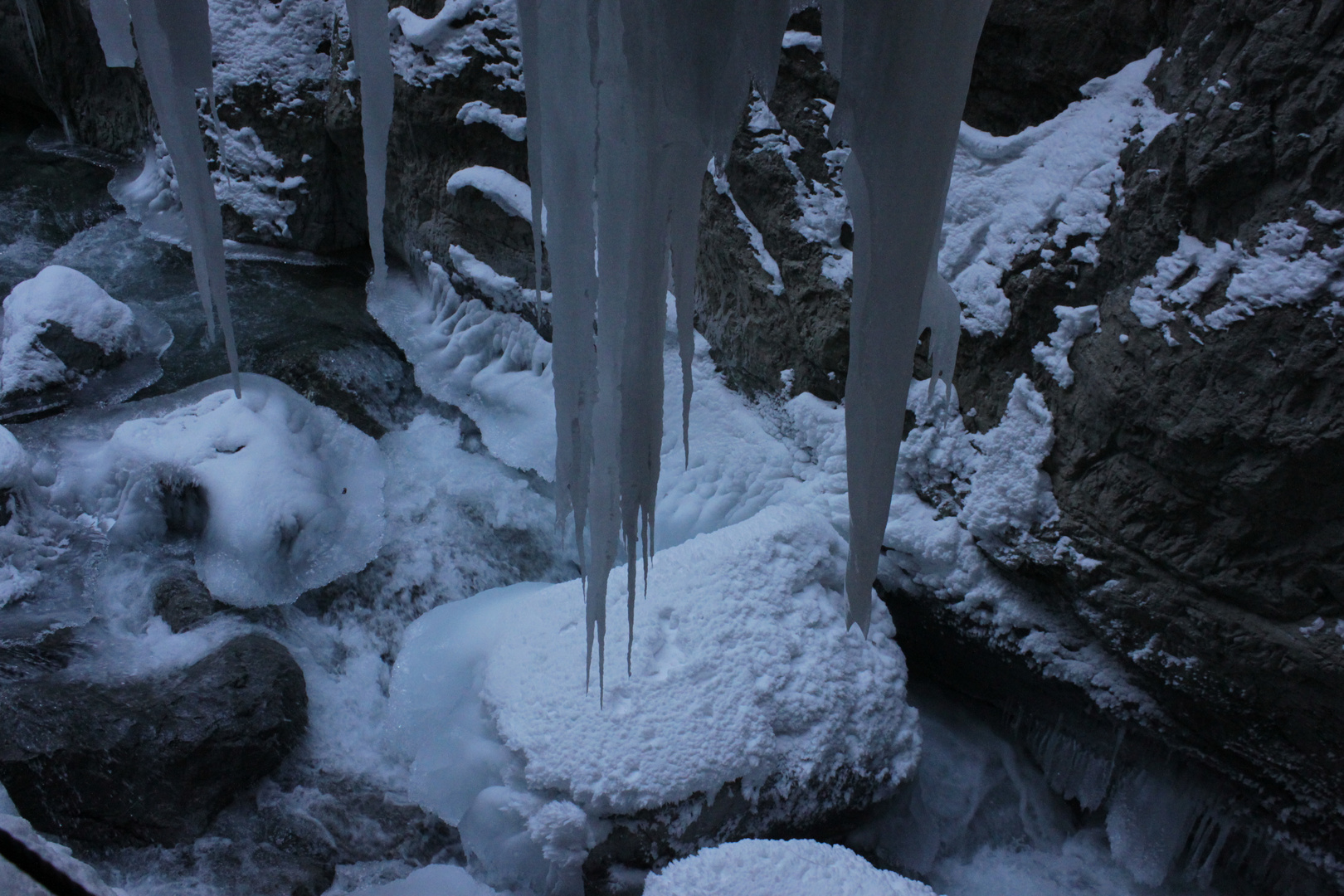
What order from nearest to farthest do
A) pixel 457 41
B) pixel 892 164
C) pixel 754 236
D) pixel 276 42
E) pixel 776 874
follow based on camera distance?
pixel 892 164 < pixel 776 874 < pixel 754 236 < pixel 457 41 < pixel 276 42

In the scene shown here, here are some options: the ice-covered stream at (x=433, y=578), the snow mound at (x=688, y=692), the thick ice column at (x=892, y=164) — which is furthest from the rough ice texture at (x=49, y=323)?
the thick ice column at (x=892, y=164)

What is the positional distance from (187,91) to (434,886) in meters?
A: 2.84

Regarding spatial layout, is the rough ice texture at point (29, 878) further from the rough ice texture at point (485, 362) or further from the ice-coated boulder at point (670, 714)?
the rough ice texture at point (485, 362)

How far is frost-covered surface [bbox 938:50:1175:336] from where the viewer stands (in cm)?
332

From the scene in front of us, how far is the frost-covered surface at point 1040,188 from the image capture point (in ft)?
10.9

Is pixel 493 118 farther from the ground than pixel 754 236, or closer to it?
farther from the ground

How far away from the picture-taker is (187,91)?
1441 millimetres

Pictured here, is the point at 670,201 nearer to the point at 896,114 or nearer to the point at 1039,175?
the point at 896,114

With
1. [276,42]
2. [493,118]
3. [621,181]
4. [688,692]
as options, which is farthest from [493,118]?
[621,181]

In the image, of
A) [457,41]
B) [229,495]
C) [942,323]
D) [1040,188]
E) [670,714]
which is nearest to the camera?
[942,323]

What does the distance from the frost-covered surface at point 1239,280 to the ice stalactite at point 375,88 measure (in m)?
2.78

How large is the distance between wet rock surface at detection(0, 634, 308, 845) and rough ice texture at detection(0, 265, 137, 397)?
2.59 meters

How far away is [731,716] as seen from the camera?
3236mm

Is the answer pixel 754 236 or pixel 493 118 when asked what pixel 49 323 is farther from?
pixel 754 236
